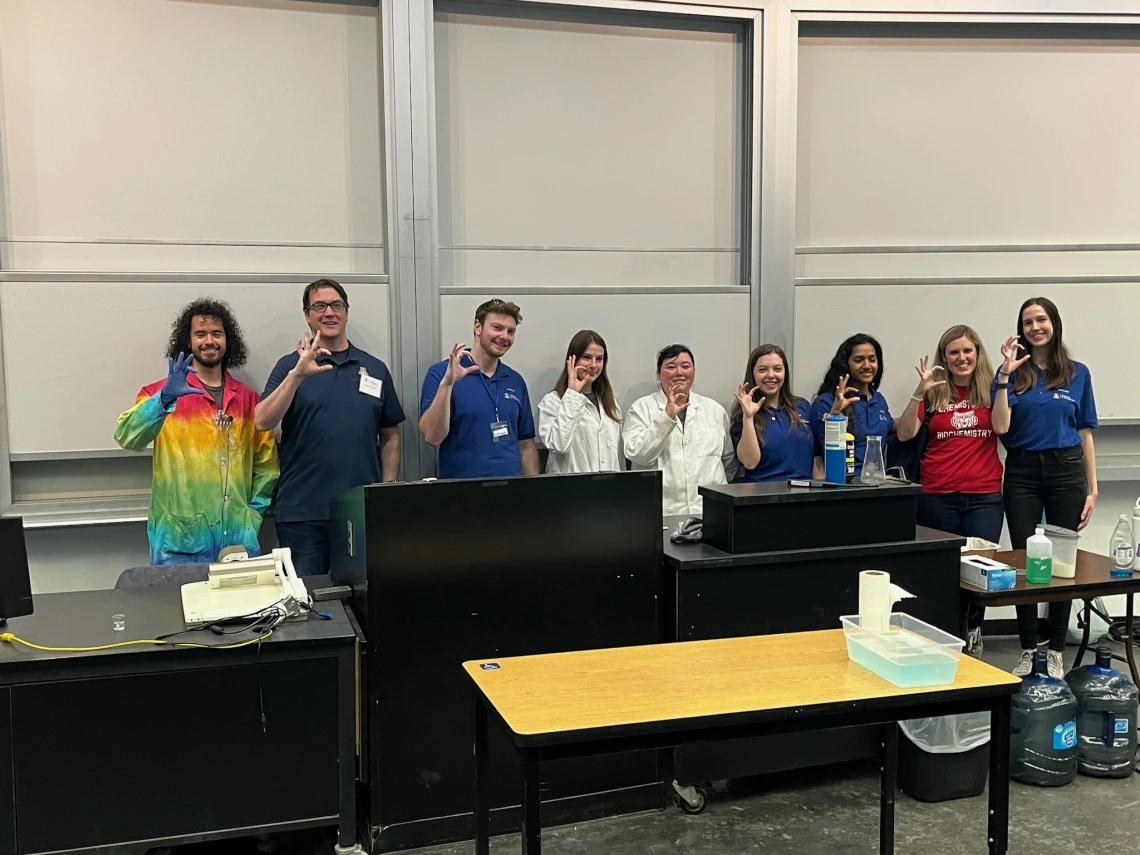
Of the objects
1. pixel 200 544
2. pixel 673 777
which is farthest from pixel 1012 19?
pixel 200 544

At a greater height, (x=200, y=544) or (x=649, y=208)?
(x=649, y=208)

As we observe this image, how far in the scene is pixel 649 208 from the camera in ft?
14.3

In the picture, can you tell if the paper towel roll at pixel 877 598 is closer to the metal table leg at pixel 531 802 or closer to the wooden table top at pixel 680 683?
the wooden table top at pixel 680 683

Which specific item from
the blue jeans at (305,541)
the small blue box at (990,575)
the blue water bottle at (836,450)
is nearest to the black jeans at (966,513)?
the small blue box at (990,575)

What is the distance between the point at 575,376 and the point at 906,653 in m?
2.07

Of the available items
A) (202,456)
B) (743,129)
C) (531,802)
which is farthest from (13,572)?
(743,129)

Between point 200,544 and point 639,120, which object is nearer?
point 200,544

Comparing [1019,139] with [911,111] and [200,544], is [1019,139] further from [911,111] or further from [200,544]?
[200,544]

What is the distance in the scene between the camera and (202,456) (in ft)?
10.8

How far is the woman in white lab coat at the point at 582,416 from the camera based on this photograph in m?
3.70

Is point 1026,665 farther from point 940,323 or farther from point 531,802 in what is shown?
point 531,802

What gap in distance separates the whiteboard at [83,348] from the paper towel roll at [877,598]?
2687 mm

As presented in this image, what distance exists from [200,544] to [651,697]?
207cm

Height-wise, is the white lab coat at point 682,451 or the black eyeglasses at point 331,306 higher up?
the black eyeglasses at point 331,306
